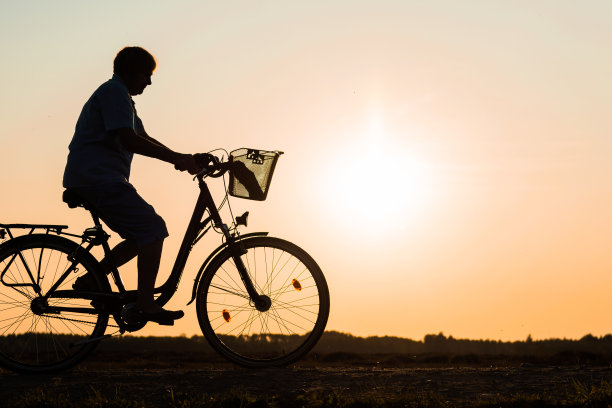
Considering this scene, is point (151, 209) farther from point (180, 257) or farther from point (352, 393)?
point (352, 393)

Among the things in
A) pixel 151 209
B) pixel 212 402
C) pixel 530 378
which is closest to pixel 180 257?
pixel 151 209

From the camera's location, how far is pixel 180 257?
739 centimetres

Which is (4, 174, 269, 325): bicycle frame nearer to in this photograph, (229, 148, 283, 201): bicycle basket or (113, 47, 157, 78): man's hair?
(229, 148, 283, 201): bicycle basket

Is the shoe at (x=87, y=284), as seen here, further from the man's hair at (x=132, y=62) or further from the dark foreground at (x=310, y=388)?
the man's hair at (x=132, y=62)

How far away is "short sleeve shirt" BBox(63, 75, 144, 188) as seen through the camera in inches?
274

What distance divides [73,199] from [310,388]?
108 inches

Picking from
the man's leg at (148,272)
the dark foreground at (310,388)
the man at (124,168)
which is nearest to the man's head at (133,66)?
the man at (124,168)

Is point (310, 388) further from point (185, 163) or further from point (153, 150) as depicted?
point (153, 150)

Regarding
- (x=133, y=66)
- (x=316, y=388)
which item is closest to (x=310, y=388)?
(x=316, y=388)

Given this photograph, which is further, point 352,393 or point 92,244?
point 92,244

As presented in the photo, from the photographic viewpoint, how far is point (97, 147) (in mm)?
7055

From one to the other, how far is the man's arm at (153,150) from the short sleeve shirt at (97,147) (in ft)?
0.34

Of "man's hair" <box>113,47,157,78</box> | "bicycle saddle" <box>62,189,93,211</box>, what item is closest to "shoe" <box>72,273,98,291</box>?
"bicycle saddle" <box>62,189,93,211</box>

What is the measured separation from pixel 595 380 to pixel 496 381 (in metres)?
0.88
